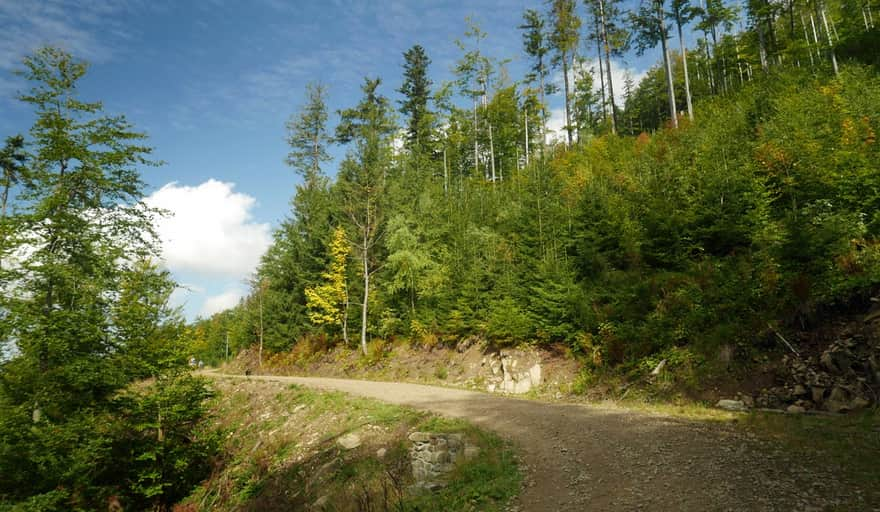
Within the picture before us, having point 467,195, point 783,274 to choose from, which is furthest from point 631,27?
point 783,274

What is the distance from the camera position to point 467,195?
27.8 m

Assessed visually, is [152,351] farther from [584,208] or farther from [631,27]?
[631,27]

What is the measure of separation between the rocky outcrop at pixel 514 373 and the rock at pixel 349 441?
650 centimetres

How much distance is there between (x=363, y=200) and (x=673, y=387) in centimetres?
2034

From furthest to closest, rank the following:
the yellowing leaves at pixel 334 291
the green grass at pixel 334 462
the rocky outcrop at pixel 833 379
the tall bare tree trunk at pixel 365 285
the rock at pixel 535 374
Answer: the yellowing leaves at pixel 334 291, the tall bare tree trunk at pixel 365 285, the rock at pixel 535 374, the rocky outcrop at pixel 833 379, the green grass at pixel 334 462

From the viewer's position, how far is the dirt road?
549 centimetres

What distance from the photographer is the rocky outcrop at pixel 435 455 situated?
8.66 metres

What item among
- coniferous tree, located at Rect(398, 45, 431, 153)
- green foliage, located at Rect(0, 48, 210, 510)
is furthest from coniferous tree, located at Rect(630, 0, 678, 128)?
green foliage, located at Rect(0, 48, 210, 510)

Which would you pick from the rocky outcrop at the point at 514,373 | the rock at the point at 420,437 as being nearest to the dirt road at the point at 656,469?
the rock at the point at 420,437

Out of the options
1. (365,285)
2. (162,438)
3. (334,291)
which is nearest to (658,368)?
(162,438)

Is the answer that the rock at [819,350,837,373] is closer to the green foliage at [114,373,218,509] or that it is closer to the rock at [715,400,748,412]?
the rock at [715,400,748,412]

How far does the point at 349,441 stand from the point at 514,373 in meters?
7.47

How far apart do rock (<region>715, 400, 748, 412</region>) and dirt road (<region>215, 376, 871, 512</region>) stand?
1.65 metres

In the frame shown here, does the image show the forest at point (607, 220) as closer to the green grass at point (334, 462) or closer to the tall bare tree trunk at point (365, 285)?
the tall bare tree trunk at point (365, 285)
